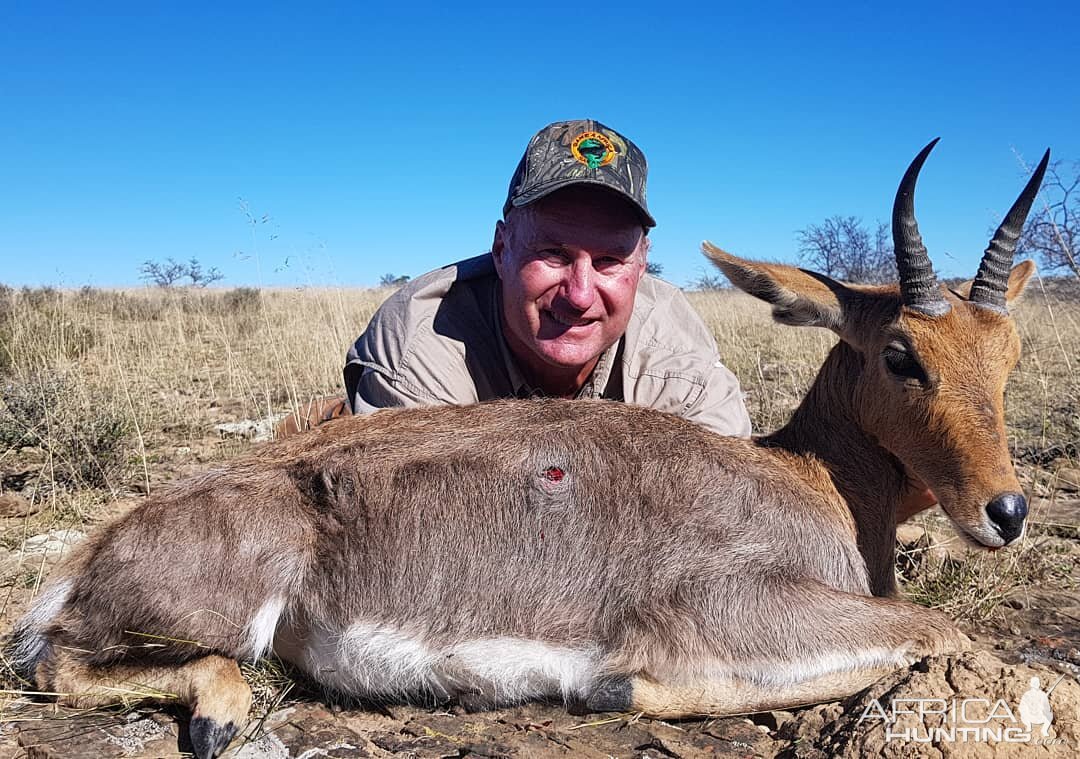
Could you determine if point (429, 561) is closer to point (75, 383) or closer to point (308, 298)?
point (75, 383)

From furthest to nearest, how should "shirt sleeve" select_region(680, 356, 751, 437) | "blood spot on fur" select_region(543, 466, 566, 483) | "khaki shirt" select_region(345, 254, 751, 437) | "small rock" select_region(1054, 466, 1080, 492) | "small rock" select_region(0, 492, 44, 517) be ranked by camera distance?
"small rock" select_region(1054, 466, 1080, 492)
"small rock" select_region(0, 492, 44, 517)
"shirt sleeve" select_region(680, 356, 751, 437)
"khaki shirt" select_region(345, 254, 751, 437)
"blood spot on fur" select_region(543, 466, 566, 483)

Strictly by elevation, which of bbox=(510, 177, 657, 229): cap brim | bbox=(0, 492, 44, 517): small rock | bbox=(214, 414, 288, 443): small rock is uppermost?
bbox=(510, 177, 657, 229): cap brim

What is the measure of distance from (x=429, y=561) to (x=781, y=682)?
146 cm

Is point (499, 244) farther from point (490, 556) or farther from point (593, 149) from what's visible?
point (490, 556)

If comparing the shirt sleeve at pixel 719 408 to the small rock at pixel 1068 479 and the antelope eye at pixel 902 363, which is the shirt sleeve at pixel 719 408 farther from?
the small rock at pixel 1068 479

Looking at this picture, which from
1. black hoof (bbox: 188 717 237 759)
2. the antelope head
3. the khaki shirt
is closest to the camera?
black hoof (bbox: 188 717 237 759)

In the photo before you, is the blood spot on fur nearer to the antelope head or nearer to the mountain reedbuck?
the mountain reedbuck

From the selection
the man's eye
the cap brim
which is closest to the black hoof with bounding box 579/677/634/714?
the man's eye

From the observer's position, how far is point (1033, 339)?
12094 mm

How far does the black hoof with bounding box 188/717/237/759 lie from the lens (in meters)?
3.11

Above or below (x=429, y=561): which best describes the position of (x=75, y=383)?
above

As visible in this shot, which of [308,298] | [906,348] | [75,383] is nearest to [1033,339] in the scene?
[906,348]

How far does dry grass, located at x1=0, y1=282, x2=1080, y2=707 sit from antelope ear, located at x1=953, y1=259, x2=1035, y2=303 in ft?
4.65

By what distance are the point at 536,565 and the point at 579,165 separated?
86.8 inches
